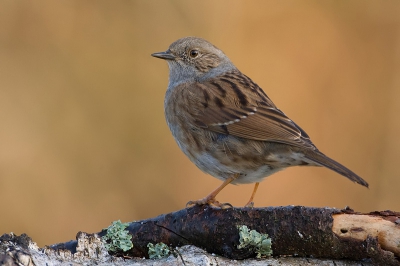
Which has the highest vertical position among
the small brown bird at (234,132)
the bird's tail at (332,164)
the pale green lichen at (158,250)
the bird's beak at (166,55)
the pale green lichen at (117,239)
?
the bird's beak at (166,55)

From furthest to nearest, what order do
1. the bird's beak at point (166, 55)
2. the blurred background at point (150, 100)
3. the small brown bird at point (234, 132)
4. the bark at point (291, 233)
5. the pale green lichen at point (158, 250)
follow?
the blurred background at point (150, 100)
the bird's beak at point (166, 55)
the small brown bird at point (234, 132)
the pale green lichen at point (158, 250)
the bark at point (291, 233)

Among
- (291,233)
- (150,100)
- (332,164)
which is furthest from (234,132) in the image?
(150,100)

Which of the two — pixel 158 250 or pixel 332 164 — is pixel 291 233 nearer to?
pixel 158 250

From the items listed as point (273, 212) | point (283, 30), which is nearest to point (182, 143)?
point (273, 212)

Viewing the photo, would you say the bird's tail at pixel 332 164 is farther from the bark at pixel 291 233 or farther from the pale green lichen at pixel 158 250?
the pale green lichen at pixel 158 250

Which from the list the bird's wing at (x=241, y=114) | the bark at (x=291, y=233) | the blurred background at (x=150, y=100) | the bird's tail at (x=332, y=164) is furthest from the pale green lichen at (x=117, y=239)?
the blurred background at (x=150, y=100)

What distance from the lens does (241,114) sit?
15.9ft

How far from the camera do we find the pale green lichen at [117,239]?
3.08 meters

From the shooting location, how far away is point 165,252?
3074mm

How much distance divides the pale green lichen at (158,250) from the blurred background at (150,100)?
128 inches

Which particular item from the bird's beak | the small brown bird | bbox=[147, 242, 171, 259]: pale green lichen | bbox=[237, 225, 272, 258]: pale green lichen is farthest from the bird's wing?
bbox=[147, 242, 171, 259]: pale green lichen

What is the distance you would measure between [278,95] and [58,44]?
2591 mm

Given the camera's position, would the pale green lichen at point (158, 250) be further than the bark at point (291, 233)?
Yes

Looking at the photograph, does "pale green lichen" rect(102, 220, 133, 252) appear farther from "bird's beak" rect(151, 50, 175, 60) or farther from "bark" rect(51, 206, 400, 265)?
"bird's beak" rect(151, 50, 175, 60)
